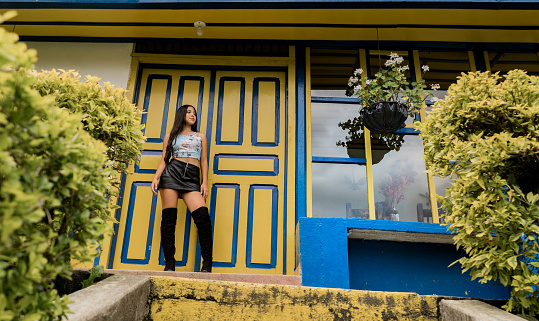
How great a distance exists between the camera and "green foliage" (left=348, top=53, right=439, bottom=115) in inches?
164

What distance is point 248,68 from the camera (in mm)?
4816

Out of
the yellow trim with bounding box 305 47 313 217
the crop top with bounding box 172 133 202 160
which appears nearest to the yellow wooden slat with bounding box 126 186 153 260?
the crop top with bounding box 172 133 202 160

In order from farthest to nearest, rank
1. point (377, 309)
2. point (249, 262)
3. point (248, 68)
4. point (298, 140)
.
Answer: point (248, 68) → point (298, 140) → point (249, 262) → point (377, 309)

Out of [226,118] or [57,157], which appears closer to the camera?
[57,157]

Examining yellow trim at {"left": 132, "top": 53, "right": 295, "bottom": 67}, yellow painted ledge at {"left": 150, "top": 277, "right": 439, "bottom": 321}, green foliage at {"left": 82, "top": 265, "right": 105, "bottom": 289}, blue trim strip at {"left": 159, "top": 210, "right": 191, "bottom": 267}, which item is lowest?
yellow painted ledge at {"left": 150, "top": 277, "right": 439, "bottom": 321}

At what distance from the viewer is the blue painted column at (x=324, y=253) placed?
3051 millimetres

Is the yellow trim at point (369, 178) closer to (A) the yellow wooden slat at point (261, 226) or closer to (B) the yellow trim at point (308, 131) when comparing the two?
(B) the yellow trim at point (308, 131)

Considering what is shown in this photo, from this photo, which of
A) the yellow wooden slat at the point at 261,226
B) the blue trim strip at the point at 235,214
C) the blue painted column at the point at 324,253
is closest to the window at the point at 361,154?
the yellow wooden slat at the point at 261,226

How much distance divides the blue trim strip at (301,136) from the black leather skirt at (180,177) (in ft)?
3.79

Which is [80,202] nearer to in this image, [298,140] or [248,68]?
[298,140]

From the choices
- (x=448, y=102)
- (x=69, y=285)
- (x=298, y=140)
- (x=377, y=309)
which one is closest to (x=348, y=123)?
(x=298, y=140)

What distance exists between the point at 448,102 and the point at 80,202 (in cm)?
208

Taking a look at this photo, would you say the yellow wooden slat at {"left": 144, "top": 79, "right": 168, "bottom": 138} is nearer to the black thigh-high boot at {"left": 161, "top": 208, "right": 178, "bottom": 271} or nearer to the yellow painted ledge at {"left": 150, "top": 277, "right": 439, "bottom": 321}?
the black thigh-high boot at {"left": 161, "top": 208, "right": 178, "bottom": 271}

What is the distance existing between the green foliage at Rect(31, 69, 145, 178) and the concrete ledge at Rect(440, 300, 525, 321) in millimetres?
2022
